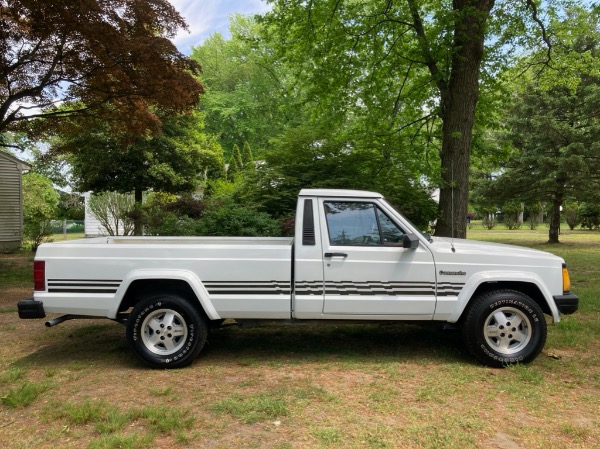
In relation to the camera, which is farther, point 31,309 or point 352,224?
point 352,224

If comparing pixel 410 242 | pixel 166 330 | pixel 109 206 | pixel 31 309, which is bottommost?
pixel 166 330

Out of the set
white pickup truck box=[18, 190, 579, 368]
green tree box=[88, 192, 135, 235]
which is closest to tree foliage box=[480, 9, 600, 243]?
green tree box=[88, 192, 135, 235]

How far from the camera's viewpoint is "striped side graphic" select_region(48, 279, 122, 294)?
4.71 meters

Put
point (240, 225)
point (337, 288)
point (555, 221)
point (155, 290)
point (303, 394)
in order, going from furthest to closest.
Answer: point (555, 221)
point (240, 225)
point (155, 290)
point (337, 288)
point (303, 394)

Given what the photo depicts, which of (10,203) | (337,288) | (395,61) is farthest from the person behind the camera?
(10,203)

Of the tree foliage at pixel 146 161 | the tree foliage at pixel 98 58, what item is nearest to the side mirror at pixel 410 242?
the tree foliage at pixel 98 58

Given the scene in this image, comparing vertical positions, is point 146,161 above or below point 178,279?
above

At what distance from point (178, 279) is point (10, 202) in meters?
18.5

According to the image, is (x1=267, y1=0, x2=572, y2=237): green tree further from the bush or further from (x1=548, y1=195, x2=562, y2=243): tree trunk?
(x1=548, y1=195, x2=562, y2=243): tree trunk

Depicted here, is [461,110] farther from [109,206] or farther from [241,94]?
[241,94]

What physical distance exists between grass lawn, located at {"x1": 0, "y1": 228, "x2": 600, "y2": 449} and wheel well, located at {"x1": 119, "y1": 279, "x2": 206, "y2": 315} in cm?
68

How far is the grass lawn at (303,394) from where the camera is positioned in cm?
335

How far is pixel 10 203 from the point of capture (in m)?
19.5

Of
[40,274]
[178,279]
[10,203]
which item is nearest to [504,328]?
[178,279]
